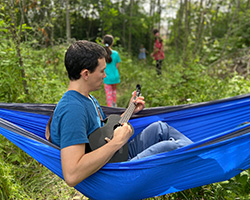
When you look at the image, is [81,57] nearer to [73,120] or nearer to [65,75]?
[73,120]

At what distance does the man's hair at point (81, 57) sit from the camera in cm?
106

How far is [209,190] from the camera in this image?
1.59m

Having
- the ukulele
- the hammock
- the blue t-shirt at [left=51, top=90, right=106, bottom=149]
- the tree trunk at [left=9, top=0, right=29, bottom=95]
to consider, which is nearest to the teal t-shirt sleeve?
the blue t-shirt at [left=51, top=90, right=106, bottom=149]

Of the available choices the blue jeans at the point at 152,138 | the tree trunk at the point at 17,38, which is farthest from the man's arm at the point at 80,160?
the tree trunk at the point at 17,38

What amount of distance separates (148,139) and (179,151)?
333mm

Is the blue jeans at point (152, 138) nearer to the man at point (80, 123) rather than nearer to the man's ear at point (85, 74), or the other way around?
the man at point (80, 123)

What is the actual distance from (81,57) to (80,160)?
46 centimetres

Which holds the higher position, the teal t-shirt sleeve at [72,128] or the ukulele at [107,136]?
the teal t-shirt sleeve at [72,128]

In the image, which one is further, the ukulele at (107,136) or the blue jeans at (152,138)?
the blue jeans at (152,138)

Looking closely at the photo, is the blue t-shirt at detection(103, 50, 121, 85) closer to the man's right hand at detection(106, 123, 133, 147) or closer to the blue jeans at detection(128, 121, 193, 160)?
the blue jeans at detection(128, 121, 193, 160)

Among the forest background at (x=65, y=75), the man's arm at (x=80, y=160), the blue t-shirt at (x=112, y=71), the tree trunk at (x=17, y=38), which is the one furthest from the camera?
the blue t-shirt at (x=112, y=71)

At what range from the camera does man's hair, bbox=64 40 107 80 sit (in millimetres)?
1059

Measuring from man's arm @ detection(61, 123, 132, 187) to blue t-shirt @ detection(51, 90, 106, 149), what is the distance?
0.04m

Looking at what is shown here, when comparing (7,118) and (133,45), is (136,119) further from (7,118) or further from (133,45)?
(133,45)
